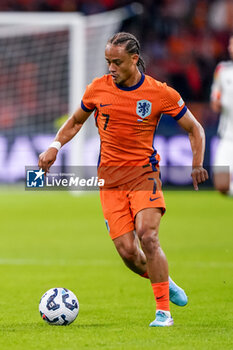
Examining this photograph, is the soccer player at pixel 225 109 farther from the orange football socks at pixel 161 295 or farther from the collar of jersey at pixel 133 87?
the orange football socks at pixel 161 295

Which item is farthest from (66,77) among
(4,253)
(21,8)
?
(4,253)

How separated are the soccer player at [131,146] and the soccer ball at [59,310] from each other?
0.50 metres

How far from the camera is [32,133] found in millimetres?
18172

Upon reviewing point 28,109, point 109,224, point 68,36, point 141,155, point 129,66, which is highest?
point 129,66

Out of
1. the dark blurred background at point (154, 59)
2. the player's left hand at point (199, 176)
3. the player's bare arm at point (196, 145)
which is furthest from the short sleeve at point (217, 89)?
the dark blurred background at point (154, 59)

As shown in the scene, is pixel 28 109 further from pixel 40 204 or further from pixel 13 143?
pixel 40 204

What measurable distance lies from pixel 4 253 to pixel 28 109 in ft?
30.7

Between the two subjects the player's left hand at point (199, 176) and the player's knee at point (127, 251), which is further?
the player's knee at point (127, 251)

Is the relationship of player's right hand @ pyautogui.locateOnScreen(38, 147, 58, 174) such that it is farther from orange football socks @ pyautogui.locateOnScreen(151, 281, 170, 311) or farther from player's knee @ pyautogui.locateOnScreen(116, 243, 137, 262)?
orange football socks @ pyautogui.locateOnScreen(151, 281, 170, 311)

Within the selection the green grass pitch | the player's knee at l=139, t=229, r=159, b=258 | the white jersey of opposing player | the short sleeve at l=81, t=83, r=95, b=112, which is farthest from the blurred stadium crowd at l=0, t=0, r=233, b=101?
the player's knee at l=139, t=229, r=159, b=258

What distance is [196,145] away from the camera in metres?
5.42

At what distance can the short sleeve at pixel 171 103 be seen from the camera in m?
5.45

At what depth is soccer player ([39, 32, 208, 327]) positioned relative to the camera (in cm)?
534

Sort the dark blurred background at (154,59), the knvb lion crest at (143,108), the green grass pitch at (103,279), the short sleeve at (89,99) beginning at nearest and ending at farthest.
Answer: the green grass pitch at (103,279)
the knvb lion crest at (143,108)
the short sleeve at (89,99)
the dark blurred background at (154,59)
